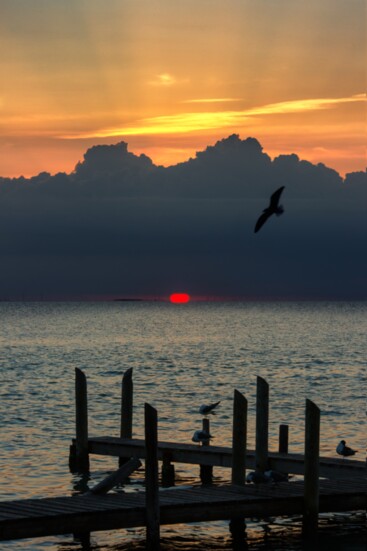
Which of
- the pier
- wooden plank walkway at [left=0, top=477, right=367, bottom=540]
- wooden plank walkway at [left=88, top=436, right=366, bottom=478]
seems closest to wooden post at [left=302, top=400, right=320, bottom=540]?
the pier

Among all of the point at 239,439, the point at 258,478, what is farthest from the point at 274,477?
the point at 239,439

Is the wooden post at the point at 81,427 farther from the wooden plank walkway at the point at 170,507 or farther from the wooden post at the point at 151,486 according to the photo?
the wooden post at the point at 151,486

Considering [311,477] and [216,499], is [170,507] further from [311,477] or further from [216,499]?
[311,477]

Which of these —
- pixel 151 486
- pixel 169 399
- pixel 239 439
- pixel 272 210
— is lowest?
pixel 169 399

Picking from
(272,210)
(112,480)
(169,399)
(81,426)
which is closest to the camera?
(272,210)

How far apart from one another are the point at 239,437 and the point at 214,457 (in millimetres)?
2806

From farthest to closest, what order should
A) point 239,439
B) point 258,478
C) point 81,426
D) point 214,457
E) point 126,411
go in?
1. point 126,411
2. point 81,426
3. point 214,457
4. point 239,439
5. point 258,478

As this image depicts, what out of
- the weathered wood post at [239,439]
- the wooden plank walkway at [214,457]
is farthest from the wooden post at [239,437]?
the wooden plank walkway at [214,457]

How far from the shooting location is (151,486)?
1945cm

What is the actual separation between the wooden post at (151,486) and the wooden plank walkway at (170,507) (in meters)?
0.18

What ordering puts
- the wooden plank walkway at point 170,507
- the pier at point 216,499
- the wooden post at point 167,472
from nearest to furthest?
the wooden plank walkway at point 170,507, the pier at point 216,499, the wooden post at point 167,472

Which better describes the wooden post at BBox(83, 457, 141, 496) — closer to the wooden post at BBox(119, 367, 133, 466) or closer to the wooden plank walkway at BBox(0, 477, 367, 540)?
the wooden plank walkway at BBox(0, 477, 367, 540)

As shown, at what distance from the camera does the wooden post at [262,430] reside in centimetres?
2505

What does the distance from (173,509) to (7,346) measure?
85008 mm
